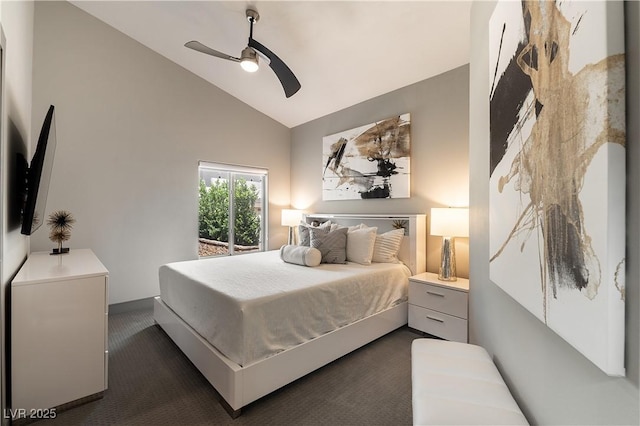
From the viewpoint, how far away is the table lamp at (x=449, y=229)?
8.55 feet

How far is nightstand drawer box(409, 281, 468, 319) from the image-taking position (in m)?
2.38

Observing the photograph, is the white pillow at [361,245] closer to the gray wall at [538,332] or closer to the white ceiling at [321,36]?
the gray wall at [538,332]

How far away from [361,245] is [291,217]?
1.87m

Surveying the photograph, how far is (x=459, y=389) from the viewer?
1.06 meters

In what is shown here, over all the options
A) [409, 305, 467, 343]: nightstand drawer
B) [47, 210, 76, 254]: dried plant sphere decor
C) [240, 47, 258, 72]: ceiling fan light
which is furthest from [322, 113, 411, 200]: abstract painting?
[47, 210, 76, 254]: dried plant sphere decor

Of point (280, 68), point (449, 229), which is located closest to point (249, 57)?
point (280, 68)

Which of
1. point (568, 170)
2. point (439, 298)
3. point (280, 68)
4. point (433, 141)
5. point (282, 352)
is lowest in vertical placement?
point (282, 352)

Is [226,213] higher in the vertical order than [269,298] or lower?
higher

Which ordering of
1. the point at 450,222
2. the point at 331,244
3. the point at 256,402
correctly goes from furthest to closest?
the point at 331,244
the point at 450,222
the point at 256,402

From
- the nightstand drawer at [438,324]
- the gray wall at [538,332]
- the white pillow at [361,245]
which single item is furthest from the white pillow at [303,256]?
the gray wall at [538,332]

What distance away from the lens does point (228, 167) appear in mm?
4246

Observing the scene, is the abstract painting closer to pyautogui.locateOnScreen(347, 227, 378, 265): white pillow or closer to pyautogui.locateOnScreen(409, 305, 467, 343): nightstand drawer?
pyautogui.locateOnScreen(347, 227, 378, 265): white pillow

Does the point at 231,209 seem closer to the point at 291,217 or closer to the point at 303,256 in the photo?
the point at 291,217

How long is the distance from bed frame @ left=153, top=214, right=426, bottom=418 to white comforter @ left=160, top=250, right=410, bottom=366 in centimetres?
5
